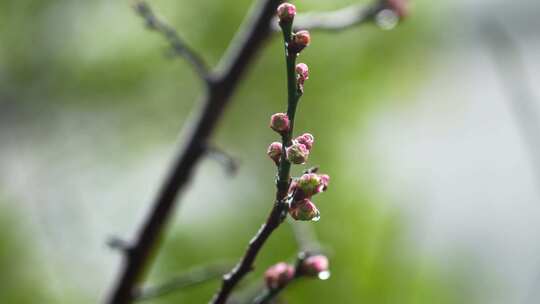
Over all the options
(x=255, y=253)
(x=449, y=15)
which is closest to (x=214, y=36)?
(x=449, y=15)

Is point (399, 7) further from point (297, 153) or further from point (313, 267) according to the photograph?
point (297, 153)

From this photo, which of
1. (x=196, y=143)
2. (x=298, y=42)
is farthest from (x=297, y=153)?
(x=196, y=143)

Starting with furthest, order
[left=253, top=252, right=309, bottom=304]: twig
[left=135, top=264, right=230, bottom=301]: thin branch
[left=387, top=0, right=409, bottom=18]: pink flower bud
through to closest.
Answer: [left=387, top=0, right=409, bottom=18]: pink flower bud
[left=135, top=264, right=230, bottom=301]: thin branch
[left=253, top=252, right=309, bottom=304]: twig

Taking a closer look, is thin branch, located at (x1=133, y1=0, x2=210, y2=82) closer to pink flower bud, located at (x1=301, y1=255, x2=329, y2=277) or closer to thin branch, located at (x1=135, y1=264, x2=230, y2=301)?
thin branch, located at (x1=135, y1=264, x2=230, y2=301)

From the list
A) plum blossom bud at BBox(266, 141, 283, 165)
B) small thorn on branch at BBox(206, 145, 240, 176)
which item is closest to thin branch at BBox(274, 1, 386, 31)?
small thorn on branch at BBox(206, 145, 240, 176)

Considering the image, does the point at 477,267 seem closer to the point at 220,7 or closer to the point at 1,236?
the point at 220,7
